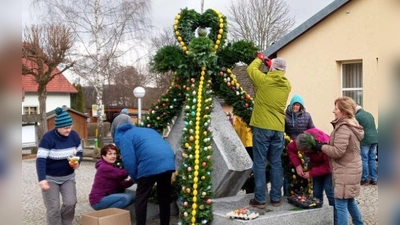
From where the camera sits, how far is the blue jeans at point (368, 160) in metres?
10.3

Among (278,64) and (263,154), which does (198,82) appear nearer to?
(278,64)

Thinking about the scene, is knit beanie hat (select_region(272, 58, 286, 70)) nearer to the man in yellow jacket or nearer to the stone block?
the man in yellow jacket

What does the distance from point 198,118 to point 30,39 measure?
1975cm

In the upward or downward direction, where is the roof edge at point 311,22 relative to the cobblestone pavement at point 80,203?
upward

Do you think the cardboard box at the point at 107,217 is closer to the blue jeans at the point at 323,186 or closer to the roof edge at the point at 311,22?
the blue jeans at the point at 323,186

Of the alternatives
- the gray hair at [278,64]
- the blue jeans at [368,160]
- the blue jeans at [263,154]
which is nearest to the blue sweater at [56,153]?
the blue jeans at [263,154]

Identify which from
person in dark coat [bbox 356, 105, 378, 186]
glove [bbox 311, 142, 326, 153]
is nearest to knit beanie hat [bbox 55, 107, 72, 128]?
glove [bbox 311, 142, 326, 153]

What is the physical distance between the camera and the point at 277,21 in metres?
32.2

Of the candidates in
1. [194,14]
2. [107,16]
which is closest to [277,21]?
[107,16]

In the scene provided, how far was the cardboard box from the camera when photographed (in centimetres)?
592

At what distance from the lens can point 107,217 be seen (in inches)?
235

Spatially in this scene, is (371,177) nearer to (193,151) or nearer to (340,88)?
(340,88)

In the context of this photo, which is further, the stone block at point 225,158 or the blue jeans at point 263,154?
the stone block at point 225,158

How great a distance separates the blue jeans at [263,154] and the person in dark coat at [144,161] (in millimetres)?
1047
